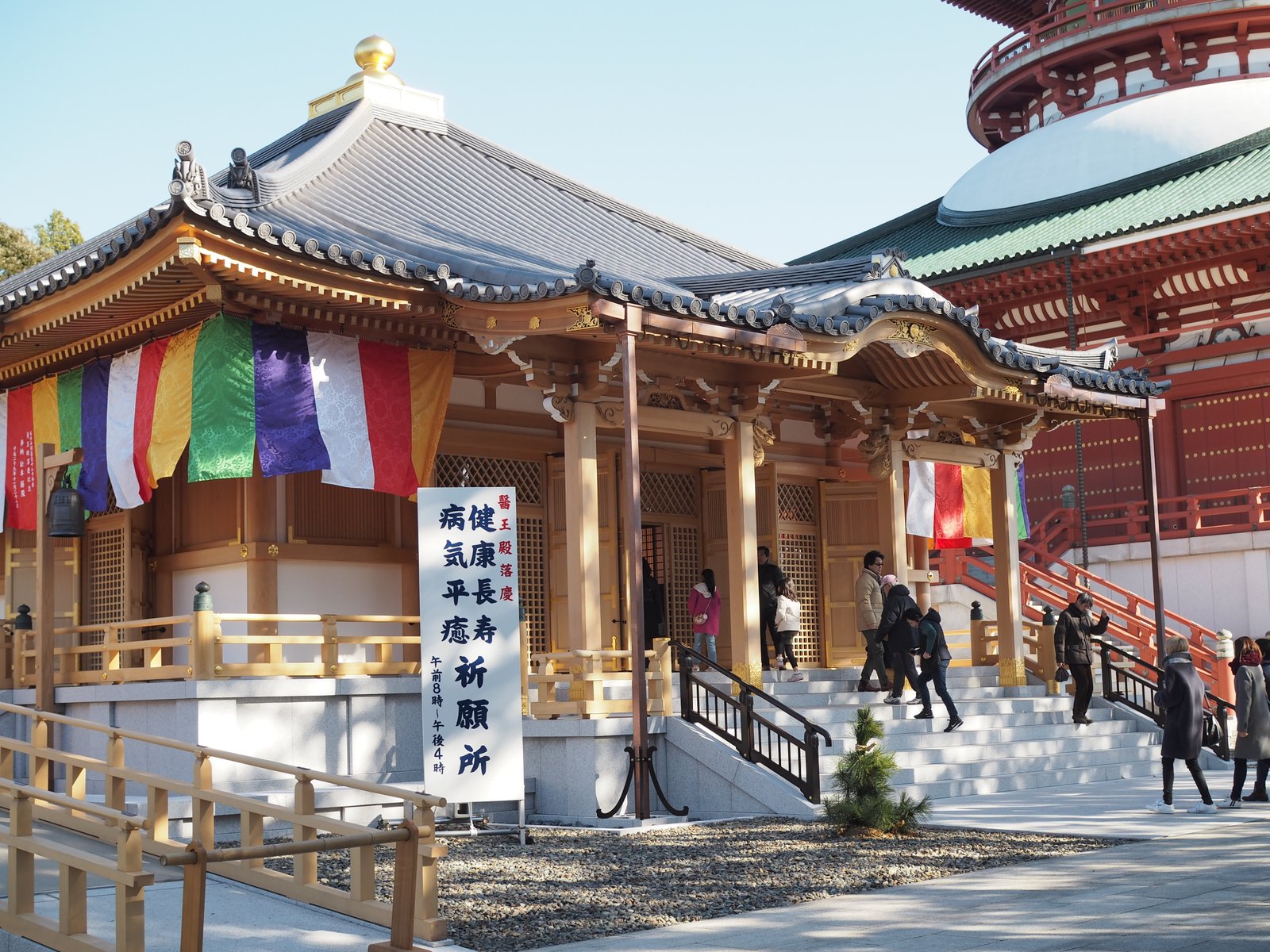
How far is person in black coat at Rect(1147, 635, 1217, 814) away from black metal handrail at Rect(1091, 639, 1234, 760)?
4.53 m

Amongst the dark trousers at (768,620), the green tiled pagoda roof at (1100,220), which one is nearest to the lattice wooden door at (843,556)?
the dark trousers at (768,620)

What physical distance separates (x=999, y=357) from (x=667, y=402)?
3889 mm

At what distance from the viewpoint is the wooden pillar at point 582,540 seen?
14391mm

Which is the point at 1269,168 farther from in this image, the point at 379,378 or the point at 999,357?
the point at 379,378

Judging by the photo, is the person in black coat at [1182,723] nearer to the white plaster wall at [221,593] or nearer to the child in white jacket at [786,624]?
the child in white jacket at [786,624]

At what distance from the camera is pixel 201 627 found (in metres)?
13.0

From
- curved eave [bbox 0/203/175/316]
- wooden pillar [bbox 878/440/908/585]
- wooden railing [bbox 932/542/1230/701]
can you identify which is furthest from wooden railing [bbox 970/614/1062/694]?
curved eave [bbox 0/203/175/316]

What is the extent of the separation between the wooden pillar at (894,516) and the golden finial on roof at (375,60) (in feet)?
26.7

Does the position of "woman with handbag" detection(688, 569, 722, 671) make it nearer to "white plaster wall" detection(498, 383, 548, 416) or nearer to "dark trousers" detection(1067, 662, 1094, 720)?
"white plaster wall" detection(498, 383, 548, 416)

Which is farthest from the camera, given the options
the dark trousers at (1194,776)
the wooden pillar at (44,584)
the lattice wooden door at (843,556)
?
the lattice wooden door at (843,556)

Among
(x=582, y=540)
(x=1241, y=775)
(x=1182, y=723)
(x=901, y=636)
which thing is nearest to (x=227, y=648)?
(x=582, y=540)

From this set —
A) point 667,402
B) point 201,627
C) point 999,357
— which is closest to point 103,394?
point 201,627

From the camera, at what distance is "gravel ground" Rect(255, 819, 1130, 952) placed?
8906 mm

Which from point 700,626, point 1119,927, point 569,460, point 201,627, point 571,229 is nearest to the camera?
point 1119,927
